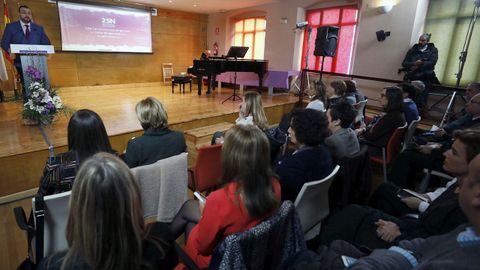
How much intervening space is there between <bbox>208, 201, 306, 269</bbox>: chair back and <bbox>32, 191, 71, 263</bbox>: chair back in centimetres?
71

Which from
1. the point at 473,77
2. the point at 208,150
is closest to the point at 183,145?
the point at 208,150

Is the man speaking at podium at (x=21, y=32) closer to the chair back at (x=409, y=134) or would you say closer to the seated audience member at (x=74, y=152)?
the seated audience member at (x=74, y=152)

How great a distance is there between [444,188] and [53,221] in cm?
241

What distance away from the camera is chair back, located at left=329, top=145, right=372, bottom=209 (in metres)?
1.90

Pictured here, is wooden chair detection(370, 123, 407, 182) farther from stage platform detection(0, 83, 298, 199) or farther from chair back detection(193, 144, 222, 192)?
stage platform detection(0, 83, 298, 199)

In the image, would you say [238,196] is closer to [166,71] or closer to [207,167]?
[207,167]

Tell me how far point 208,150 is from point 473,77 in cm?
541

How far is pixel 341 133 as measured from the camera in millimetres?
2174

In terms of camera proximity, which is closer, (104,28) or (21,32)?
(21,32)

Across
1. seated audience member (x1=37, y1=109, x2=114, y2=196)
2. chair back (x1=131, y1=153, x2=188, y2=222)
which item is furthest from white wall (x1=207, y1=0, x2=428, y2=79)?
seated audience member (x1=37, y1=109, x2=114, y2=196)

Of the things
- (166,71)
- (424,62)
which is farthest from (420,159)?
(166,71)

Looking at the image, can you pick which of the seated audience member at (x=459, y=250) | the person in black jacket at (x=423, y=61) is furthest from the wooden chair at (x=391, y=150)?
the person in black jacket at (x=423, y=61)

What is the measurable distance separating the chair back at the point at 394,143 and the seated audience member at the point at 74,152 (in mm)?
2563

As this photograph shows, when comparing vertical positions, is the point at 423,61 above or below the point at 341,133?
above
